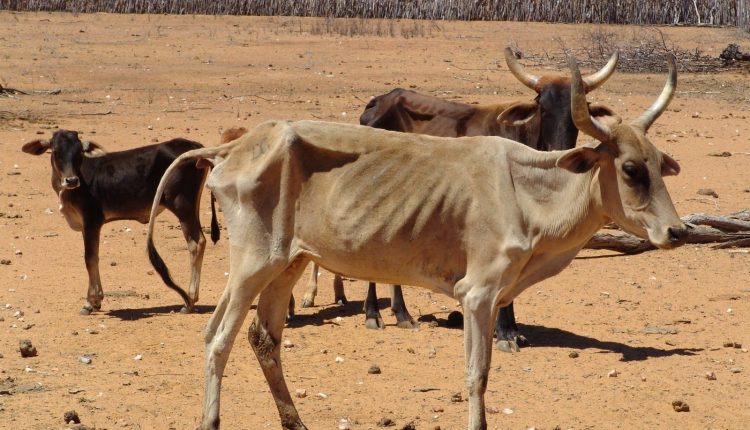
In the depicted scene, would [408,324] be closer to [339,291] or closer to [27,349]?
[339,291]

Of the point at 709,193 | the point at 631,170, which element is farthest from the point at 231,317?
the point at 709,193

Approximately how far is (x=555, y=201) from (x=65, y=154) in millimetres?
5621

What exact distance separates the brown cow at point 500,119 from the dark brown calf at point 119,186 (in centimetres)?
127

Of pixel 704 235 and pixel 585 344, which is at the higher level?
pixel 704 235

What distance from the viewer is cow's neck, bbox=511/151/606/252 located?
695 centimetres

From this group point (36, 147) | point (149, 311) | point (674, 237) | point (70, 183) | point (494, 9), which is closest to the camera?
point (674, 237)

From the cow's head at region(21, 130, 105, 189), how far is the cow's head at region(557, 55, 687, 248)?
5.56 m

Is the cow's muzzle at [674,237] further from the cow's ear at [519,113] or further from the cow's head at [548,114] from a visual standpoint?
the cow's ear at [519,113]

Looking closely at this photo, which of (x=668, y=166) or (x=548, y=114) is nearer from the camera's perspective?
(x=668, y=166)

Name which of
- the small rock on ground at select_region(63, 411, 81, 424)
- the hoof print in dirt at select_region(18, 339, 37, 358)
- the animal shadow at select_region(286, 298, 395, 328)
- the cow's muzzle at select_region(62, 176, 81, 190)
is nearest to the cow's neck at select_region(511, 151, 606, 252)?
the small rock on ground at select_region(63, 411, 81, 424)

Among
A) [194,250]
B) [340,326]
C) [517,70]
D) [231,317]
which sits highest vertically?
[517,70]

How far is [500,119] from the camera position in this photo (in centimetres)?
952

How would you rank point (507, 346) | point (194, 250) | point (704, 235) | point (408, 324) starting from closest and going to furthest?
point (507, 346)
point (408, 324)
point (194, 250)
point (704, 235)

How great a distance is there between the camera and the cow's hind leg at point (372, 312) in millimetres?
10203
